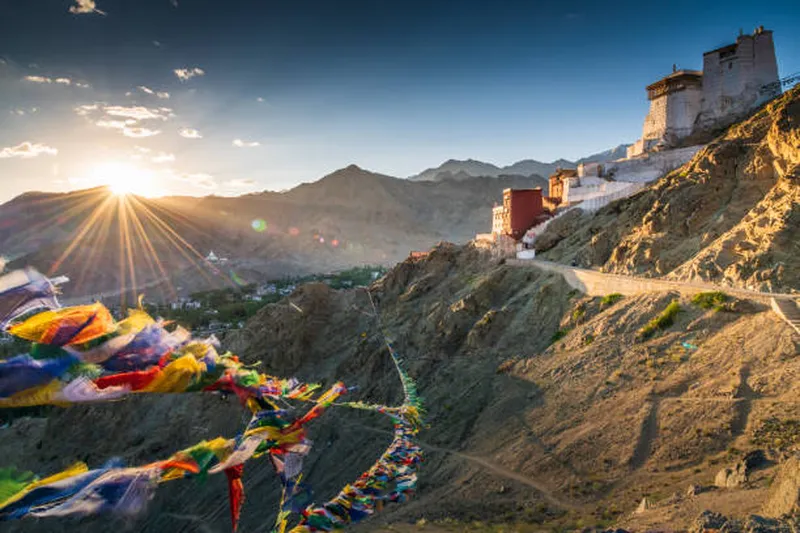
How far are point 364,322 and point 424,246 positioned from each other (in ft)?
395

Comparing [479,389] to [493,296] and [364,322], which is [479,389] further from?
[364,322]

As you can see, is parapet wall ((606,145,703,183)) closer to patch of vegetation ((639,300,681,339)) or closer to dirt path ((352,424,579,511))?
patch of vegetation ((639,300,681,339))

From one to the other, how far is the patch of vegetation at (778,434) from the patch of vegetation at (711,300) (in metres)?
5.54

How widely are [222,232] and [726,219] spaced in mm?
150814

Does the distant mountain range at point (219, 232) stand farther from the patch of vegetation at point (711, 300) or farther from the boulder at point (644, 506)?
the boulder at point (644, 506)

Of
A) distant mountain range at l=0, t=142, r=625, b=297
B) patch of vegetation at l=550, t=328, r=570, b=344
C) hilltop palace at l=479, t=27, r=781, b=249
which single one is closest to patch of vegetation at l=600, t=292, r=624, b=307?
patch of vegetation at l=550, t=328, r=570, b=344

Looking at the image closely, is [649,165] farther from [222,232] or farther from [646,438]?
[222,232]

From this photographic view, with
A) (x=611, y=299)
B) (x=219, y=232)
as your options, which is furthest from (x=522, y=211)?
(x=219, y=232)

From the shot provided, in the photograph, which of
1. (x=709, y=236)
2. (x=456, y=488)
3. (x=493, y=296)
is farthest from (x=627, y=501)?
(x=493, y=296)

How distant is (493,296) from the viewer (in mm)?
28484

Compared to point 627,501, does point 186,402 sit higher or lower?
lower

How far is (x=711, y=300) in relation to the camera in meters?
16.1

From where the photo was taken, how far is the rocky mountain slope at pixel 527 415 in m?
11.2

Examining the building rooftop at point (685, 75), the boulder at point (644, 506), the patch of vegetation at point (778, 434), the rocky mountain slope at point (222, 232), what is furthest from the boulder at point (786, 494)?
the rocky mountain slope at point (222, 232)
